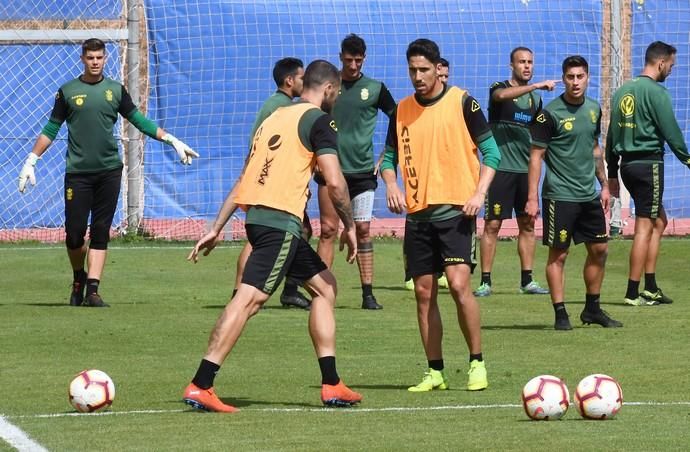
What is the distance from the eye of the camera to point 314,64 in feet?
29.4

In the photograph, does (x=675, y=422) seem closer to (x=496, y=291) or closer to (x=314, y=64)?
(x=314, y=64)

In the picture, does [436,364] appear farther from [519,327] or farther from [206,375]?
[519,327]

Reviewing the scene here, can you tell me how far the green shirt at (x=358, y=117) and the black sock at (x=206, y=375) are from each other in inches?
240

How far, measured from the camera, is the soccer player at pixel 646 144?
14.4m

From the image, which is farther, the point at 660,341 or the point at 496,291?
the point at 496,291

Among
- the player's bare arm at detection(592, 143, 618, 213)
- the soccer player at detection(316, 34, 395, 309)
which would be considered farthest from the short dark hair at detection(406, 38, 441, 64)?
the soccer player at detection(316, 34, 395, 309)

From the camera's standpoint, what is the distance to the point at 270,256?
873 cm

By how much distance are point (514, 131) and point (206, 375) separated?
7.91 m

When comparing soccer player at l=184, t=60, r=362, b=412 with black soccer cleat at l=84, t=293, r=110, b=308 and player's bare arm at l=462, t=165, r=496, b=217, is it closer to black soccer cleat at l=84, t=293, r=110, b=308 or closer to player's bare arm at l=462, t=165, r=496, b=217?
player's bare arm at l=462, t=165, r=496, b=217

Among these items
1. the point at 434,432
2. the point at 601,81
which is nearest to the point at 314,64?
the point at 434,432

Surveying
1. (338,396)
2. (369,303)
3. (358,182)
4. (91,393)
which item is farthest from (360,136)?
(91,393)

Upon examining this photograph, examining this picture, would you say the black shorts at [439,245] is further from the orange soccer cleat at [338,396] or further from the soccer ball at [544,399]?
the soccer ball at [544,399]

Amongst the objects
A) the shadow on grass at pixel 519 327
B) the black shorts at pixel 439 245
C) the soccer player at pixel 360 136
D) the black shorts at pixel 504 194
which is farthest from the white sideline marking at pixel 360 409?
the black shorts at pixel 504 194

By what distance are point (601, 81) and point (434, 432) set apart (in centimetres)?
1553
